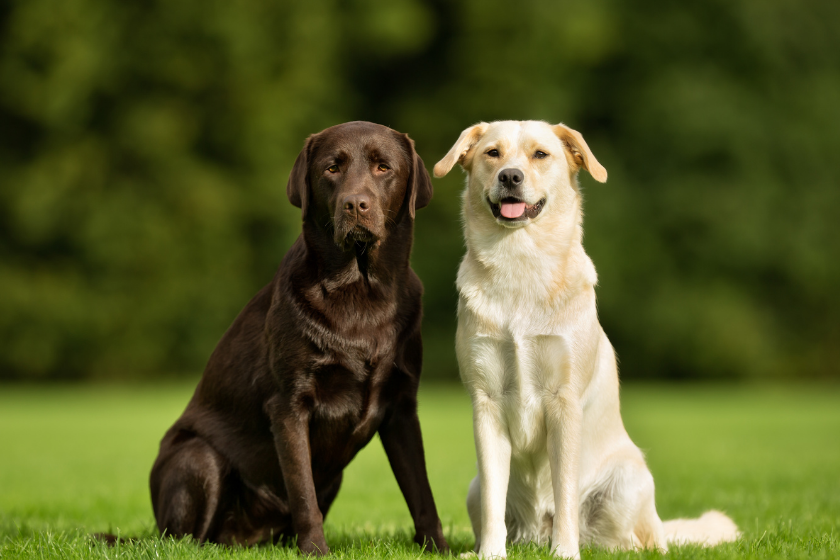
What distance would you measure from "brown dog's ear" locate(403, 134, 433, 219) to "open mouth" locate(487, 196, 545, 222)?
1.40 feet

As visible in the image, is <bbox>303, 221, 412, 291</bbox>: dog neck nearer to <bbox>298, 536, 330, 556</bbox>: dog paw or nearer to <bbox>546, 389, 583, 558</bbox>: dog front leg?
<bbox>546, 389, 583, 558</bbox>: dog front leg

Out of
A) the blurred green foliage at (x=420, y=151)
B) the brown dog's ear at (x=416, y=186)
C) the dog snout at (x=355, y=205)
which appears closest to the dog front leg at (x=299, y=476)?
the dog snout at (x=355, y=205)

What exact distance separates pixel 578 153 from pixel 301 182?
4.09ft

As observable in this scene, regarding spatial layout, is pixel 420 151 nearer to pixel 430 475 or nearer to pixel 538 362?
pixel 430 475

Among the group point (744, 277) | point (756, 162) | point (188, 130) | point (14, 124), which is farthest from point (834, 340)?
point (14, 124)

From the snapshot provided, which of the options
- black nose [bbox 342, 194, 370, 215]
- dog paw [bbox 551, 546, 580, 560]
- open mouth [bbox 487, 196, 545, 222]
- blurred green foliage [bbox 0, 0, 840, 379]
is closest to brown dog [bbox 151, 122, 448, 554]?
black nose [bbox 342, 194, 370, 215]

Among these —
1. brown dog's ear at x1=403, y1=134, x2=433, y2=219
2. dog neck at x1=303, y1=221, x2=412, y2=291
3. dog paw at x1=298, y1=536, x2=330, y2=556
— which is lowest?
dog paw at x1=298, y1=536, x2=330, y2=556

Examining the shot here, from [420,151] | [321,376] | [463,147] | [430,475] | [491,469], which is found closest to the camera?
[491,469]

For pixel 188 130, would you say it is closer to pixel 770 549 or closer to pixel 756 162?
pixel 756 162

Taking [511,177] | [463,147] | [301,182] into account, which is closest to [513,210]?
[511,177]

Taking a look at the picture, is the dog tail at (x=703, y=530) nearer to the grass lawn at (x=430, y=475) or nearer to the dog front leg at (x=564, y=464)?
the grass lawn at (x=430, y=475)

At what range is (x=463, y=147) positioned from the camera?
395cm

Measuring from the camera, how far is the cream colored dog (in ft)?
11.7

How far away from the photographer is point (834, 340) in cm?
2258
